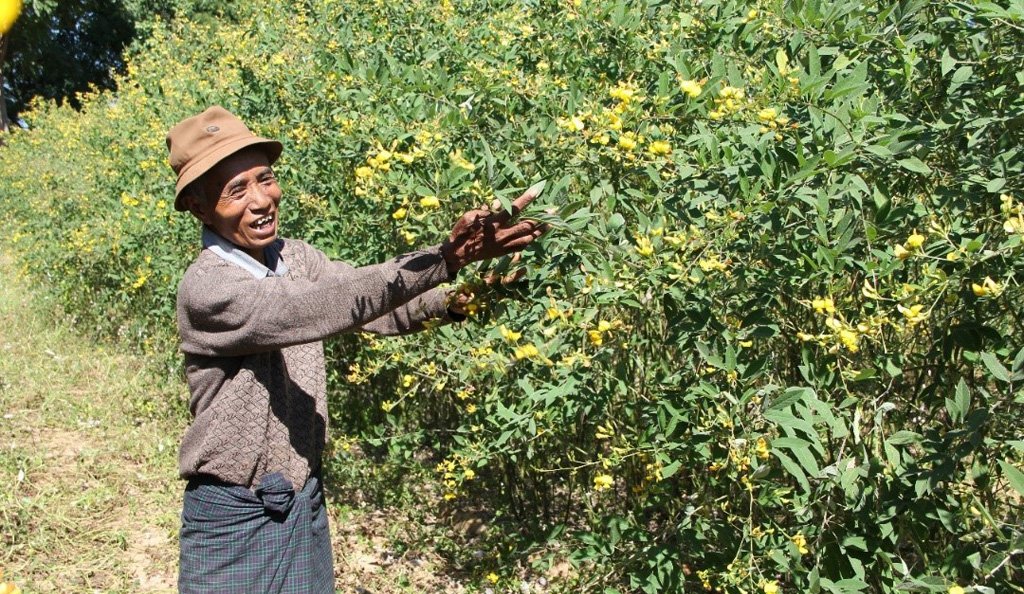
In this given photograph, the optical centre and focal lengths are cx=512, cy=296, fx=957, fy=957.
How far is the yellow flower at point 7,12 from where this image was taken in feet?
1.77

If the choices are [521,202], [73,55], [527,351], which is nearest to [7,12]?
[521,202]

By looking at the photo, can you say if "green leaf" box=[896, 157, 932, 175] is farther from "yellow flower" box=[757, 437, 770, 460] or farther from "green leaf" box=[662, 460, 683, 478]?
"green leaf" box=[662, 460, 683, 478]

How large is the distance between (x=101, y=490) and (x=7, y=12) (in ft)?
13.3

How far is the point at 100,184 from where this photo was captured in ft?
20.6

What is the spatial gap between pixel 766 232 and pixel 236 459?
120 centimetres

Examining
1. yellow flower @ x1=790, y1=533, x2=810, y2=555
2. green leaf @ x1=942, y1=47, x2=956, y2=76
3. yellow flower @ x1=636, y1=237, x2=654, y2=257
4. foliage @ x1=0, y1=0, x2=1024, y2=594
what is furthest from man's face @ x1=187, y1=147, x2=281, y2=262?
green leaf @ x1=942, y1=47, x2=956, y2=76

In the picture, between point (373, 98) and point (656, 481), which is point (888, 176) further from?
point (373, 98)

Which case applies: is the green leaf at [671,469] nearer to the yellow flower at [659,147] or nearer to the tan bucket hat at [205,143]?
the yellow flower at [659,147]

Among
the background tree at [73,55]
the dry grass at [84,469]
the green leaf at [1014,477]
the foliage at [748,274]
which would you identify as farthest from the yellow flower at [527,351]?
the background tree at [73,55]

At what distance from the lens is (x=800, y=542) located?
6.39ft

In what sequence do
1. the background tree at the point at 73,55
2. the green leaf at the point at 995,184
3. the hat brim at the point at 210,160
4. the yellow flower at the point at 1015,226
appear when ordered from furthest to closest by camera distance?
the background tree at the point at 73,55, the hat brim at the point at 210,160, the green leaf at the point at 995,184, the yellow flower at the point at 1015,226

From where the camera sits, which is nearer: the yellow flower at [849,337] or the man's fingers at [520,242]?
the yellow flower at [849,337]

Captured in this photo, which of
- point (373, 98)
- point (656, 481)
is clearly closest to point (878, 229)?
point (656, 481)

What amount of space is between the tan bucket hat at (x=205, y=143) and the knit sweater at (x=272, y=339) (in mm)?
183
